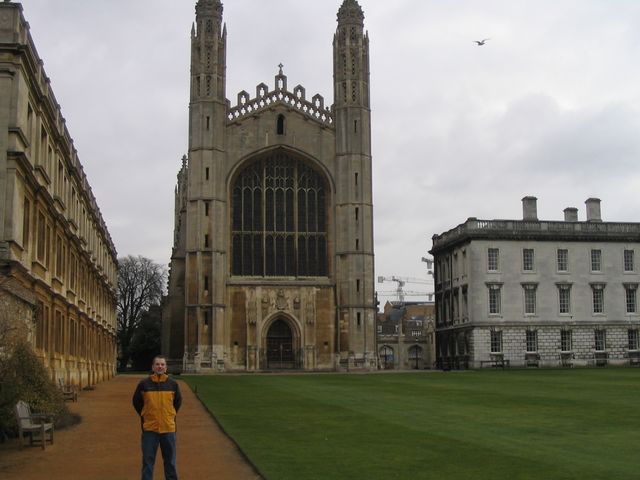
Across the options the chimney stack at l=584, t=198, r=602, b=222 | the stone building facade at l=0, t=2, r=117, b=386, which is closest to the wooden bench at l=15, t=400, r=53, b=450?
the stone building facade at l=0, t=2, r=117, b=386

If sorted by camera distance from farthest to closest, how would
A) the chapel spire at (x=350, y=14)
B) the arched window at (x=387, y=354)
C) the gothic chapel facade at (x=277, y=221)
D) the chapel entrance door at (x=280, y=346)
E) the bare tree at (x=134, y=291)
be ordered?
the arched window at (x=387, y=354)
the bare tree at (x=134, y=291)
the chapel spire at (x=350, y=14)
the chapel entrance door at (x=280, y=346)
the gothic chapel facade at (x=277, y=221)

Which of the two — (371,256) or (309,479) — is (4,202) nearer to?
(309,479)

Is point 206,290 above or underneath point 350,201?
underneath

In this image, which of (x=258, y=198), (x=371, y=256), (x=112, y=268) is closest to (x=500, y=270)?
(x=371, y=256)

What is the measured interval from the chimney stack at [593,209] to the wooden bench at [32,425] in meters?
59.8

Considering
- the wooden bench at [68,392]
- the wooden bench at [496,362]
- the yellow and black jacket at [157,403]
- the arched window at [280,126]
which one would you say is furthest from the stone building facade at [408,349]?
the yellow and black jacket at [157,403]

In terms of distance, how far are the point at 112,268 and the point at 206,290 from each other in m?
7.31

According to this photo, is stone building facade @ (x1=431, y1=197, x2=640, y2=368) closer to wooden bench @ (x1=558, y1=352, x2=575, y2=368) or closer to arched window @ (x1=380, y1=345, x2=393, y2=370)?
wooden bench @ (x1=558, y1=352, x2=575, y2=368)

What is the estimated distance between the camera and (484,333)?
64.2m

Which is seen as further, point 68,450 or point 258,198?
point 258,198

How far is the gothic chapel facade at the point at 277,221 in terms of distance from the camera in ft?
201

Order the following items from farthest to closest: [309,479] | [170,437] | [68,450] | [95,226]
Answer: [95,226], [68,450], [309,479], [170,437]

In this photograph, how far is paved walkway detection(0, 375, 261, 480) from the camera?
41.9 feet

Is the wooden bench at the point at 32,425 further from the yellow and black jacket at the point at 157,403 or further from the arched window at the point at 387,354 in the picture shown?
the arched window at the point at 387,354
